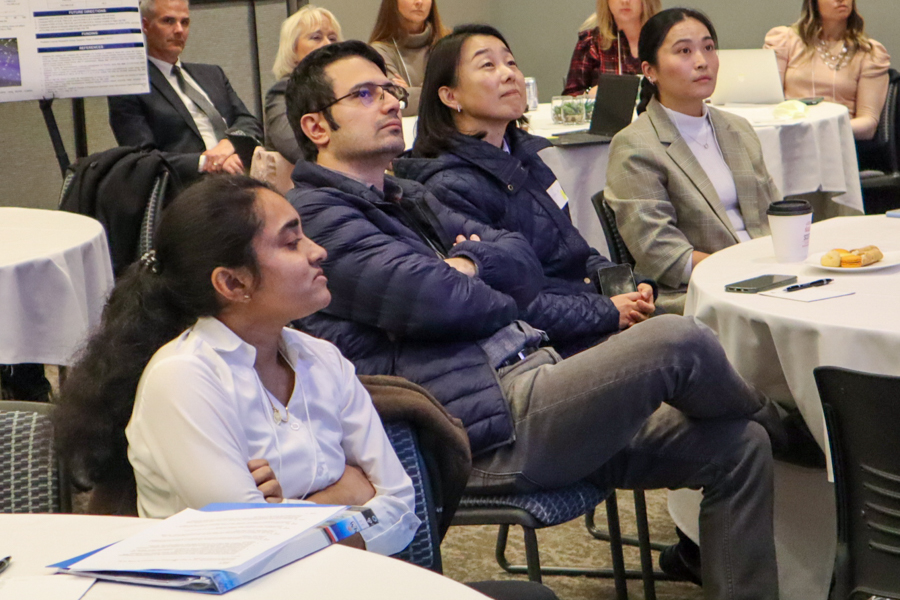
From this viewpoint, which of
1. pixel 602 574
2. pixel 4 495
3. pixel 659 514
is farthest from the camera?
pixel 659 514

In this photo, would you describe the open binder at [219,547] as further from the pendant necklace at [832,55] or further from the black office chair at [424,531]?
the pendant necklace at [832,55]

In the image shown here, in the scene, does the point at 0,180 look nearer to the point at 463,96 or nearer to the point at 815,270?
the point at 463,96

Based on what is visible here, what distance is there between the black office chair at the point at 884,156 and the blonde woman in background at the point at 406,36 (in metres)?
2.33

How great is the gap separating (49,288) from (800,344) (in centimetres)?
194

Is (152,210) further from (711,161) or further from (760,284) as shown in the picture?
(760,284)

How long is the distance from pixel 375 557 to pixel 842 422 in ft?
2.58

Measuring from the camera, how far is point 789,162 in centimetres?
448

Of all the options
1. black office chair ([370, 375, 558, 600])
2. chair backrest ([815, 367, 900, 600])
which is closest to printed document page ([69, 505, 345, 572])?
black office chair ([370, 375, 558, 600])

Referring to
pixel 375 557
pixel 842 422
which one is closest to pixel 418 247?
pixel 842 422

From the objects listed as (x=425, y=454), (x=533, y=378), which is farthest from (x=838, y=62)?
(x=425, y=454)

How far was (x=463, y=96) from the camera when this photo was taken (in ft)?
8.91

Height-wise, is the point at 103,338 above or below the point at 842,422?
above

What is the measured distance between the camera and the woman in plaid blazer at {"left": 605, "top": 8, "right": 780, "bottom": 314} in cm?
299

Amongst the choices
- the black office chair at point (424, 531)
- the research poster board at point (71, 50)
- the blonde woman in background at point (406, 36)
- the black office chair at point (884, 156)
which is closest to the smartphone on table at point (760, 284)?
the black office chair at point (424, 531)
